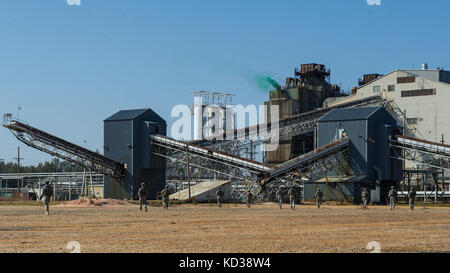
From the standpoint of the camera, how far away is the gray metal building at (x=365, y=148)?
247 feet

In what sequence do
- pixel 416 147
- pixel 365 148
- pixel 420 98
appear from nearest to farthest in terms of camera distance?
pixel 416 147 < pixel 365 148 < pixel 420 98

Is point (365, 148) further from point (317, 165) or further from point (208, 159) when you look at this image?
point (208, 159)

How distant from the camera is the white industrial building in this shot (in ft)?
330

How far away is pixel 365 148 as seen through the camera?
7575 cm

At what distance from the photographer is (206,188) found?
73938 millimetres

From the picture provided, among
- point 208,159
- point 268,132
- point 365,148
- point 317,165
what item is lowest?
point 317,165

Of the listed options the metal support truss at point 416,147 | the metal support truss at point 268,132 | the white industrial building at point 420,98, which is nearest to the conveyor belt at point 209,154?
the metal support truss at point 416,147

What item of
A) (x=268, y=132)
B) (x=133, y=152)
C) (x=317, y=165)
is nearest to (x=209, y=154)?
(x=133, y=152)

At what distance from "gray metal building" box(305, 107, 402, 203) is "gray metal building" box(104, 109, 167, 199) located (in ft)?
61.9

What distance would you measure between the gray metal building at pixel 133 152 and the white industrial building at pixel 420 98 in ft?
130

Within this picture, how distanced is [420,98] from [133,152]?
150 ft

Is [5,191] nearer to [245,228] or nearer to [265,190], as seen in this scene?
[265,190]

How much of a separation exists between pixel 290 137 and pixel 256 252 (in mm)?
91660
